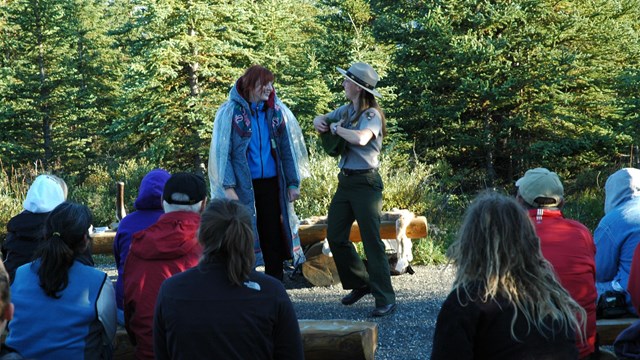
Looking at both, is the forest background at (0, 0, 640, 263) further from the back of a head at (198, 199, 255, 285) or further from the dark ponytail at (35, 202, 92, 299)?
the back of a head at (198, 199, 255, 285)

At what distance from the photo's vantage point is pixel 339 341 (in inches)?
151

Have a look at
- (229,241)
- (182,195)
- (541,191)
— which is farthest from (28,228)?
(541,191)

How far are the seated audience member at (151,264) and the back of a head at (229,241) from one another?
0.95 m

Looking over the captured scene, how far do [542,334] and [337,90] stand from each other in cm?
1601

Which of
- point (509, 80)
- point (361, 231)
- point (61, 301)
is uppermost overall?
point (509, 80)

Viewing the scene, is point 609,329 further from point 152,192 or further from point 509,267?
point 152,192

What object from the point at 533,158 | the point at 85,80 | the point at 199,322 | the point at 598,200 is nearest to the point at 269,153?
the point at 199,322

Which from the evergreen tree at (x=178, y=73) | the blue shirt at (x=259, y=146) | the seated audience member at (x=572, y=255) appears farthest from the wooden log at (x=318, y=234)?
the evergreen tree at (x=178, y=73)

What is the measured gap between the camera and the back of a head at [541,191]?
11.9ft

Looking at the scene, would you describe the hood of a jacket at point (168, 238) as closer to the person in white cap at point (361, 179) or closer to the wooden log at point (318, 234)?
the person in white cap at point (361, 179)

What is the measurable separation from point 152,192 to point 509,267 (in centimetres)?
253

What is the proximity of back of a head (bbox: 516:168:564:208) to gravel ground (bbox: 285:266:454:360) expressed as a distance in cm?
193

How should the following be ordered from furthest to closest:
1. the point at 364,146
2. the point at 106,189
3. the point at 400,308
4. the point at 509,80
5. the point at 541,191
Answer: the point at 106,189, the point at 509,80, the point at 400,308, the point at 364,146, the point at 541,191

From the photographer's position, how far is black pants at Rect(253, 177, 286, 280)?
5.83 meters
